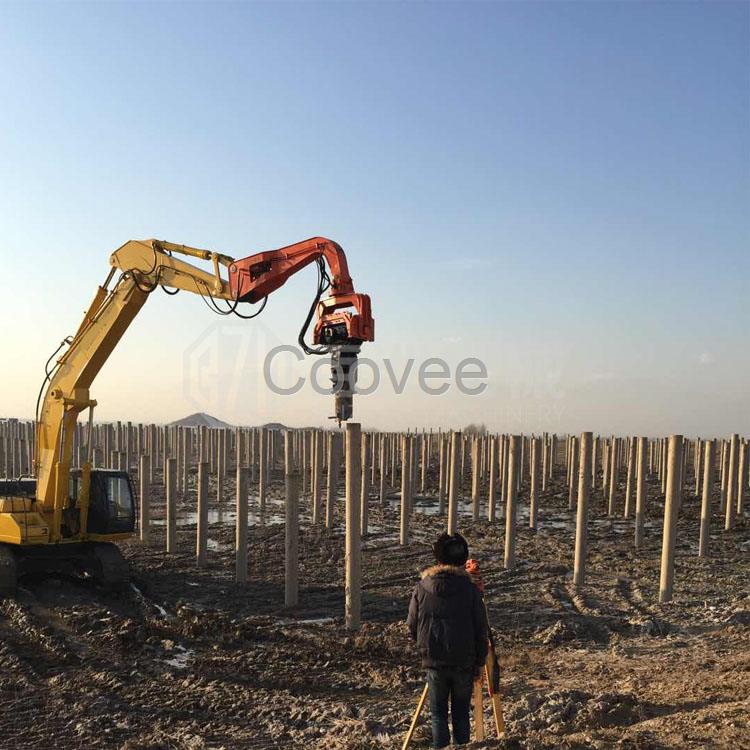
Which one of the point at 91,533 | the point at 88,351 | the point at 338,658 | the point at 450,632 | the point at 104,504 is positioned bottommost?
the point at 338,658

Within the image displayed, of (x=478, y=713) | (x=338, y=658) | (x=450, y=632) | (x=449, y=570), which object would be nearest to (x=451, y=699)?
(x=478, y=713)

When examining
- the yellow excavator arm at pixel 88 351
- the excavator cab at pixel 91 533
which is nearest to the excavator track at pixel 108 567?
the excavator cab at pixel 91 533

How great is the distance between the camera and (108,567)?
987 centimetres

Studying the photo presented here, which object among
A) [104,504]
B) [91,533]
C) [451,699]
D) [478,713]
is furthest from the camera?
[104,504]

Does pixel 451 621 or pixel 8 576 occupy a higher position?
pixel 451 621

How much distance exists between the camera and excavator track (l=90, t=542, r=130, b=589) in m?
9.86

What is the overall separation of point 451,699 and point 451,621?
0.50 meters

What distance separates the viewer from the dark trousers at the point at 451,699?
14.1ft

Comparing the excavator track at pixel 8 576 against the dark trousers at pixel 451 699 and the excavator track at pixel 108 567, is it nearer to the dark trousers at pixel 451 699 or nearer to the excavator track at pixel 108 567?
the excavator track at pixel 108 567

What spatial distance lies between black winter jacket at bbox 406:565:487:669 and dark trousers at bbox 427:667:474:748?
2.8 inches

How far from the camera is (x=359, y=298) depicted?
693 centimetres

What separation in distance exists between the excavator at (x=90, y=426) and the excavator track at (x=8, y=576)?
0.04 ft

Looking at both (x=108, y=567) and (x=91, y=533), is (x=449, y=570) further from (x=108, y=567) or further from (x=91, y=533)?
(x=91, y=533)

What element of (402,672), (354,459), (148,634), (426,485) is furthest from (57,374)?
(426,485)
